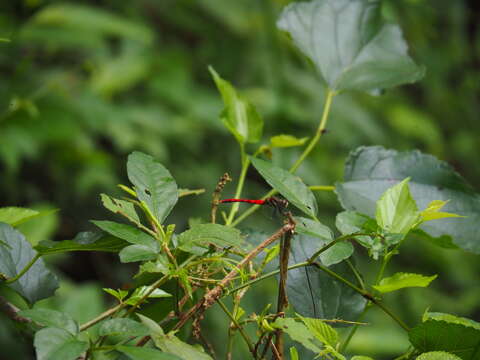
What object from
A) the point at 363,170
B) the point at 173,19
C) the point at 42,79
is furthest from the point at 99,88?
the point at 363,170

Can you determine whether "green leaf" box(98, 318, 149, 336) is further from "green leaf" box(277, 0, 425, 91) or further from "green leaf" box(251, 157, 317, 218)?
"green leaf" box(277, 0, 425, 91)

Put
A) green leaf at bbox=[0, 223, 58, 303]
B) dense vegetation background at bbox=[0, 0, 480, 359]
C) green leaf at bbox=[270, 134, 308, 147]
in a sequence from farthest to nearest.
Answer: dense vegetation background at bbox=[0, 0, 480, 359], green leaf at bbox=[270, 134, 308, 147], green leaf at bbox=[0, 223, 58, 303]

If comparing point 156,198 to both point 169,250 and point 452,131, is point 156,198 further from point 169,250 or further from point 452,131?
point 452,131

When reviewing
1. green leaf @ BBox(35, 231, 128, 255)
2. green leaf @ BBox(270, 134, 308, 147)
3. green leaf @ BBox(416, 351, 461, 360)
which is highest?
green leaf @ BBox(270, 134, 308, 147)

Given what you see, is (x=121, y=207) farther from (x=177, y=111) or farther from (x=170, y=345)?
(x=177, y=111)

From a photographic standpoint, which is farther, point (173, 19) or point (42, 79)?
point (173, 19)

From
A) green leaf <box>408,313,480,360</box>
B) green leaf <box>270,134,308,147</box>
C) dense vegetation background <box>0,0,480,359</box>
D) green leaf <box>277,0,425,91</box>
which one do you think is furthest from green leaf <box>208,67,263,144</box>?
dense vegetation background <box>0,0,480,359</box>
